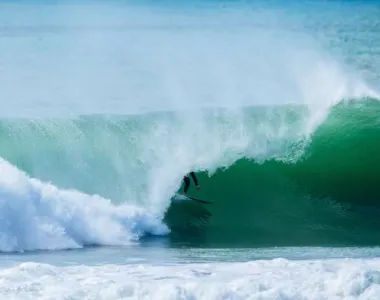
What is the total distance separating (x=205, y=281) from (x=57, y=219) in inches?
142

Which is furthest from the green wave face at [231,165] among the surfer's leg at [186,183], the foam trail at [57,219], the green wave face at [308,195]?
the foam trail at [57,219]

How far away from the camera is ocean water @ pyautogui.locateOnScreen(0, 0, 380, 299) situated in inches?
377

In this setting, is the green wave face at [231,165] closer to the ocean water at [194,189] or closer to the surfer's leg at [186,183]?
the ocean water at [194,189]

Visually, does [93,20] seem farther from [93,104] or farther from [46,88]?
[93,104]

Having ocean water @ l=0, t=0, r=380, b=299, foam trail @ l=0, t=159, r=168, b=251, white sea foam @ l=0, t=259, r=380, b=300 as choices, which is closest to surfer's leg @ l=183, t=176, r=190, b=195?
ocean water @ l=0, t=0, r=380, b=299

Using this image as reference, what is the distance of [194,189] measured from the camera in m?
14.6

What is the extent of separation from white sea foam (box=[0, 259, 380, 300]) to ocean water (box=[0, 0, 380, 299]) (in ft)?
0.06

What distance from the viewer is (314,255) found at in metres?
11.4

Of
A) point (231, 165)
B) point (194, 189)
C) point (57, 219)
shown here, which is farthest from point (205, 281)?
point (231, 165)

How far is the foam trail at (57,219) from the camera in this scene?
12.1 metres

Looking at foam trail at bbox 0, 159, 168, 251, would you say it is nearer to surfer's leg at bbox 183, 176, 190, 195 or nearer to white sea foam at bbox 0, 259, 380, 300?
surfer's leg at bbox 183, 176, 190, 195

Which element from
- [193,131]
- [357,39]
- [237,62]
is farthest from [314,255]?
[357,39]

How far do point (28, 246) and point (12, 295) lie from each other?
300 cm

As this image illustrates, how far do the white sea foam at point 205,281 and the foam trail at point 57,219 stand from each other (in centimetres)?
199
